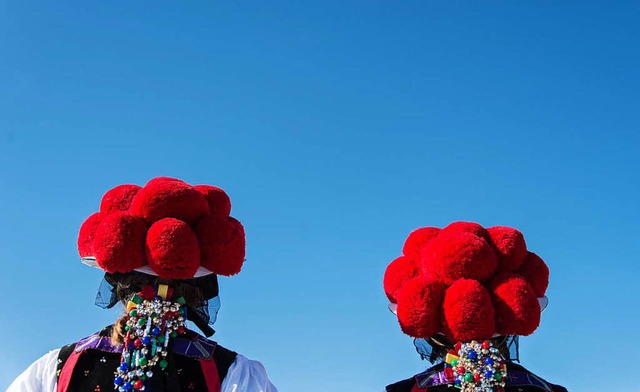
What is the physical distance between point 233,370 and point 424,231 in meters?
2.04

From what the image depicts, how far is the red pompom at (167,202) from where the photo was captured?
5621 millimetres

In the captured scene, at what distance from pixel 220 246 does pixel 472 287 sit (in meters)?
1.96

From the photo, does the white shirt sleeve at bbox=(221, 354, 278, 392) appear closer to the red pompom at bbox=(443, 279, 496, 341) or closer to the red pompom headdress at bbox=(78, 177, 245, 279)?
the red pompom headdress at bbox=(78, 177, 245, 279)

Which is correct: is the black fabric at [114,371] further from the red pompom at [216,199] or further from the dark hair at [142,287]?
the red pompom at [216,199]

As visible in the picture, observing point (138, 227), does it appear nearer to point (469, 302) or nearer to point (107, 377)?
point (107, 377)

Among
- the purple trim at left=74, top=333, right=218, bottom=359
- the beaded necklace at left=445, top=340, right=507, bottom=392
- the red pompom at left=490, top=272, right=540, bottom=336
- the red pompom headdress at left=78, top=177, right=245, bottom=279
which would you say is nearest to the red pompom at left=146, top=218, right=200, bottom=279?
the red pompom headdress at left=78, top=177, right=245, bottom=279

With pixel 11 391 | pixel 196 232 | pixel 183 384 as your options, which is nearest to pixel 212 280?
Answer: pixel 196 232

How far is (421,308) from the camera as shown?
231 inches

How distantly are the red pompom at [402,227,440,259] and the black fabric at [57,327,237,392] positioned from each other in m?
1.90

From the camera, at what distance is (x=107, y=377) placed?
17.5 ft

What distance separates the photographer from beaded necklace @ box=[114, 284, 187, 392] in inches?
209

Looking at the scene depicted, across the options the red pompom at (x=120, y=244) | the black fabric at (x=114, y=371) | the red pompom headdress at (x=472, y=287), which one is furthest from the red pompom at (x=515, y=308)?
the red pompom at (x=120, y=244)

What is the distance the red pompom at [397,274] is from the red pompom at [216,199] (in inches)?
57.6

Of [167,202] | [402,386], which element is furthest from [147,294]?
[402,386]
